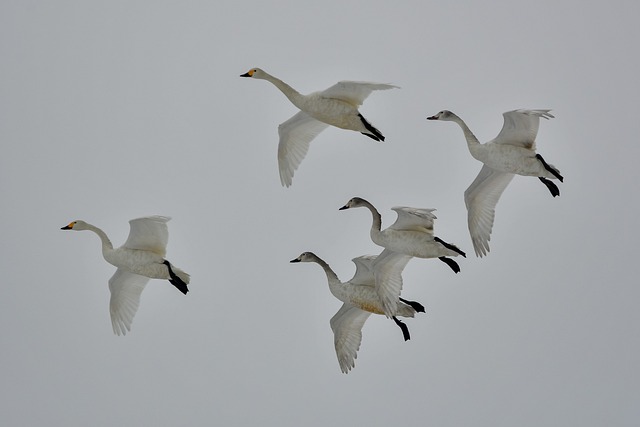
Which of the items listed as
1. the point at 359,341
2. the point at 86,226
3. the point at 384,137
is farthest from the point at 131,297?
the point at 384,137

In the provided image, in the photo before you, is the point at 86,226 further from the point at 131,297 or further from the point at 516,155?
the point at 516,155

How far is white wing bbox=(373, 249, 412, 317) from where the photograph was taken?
84.0 feet

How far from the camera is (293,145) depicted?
28.6 meters

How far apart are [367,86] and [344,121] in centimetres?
109

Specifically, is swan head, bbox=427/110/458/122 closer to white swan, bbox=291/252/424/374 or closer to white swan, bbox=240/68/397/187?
white swan, bbox=240/68/397/187

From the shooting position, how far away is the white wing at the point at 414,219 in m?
25.1

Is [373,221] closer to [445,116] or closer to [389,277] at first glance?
[389,277]

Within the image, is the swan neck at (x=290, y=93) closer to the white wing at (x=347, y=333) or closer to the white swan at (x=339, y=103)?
the white swan at (x=339, y=103)

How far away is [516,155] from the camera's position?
25703 mm

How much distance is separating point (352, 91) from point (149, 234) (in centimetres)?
521

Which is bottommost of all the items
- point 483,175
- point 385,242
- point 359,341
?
point 359,341

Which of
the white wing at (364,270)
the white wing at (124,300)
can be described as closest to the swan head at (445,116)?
the white wing at (364,270)

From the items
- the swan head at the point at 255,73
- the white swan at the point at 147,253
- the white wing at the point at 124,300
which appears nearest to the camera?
the white swan at the point at 147,253

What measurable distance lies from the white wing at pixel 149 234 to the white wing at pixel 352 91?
4223 mm
